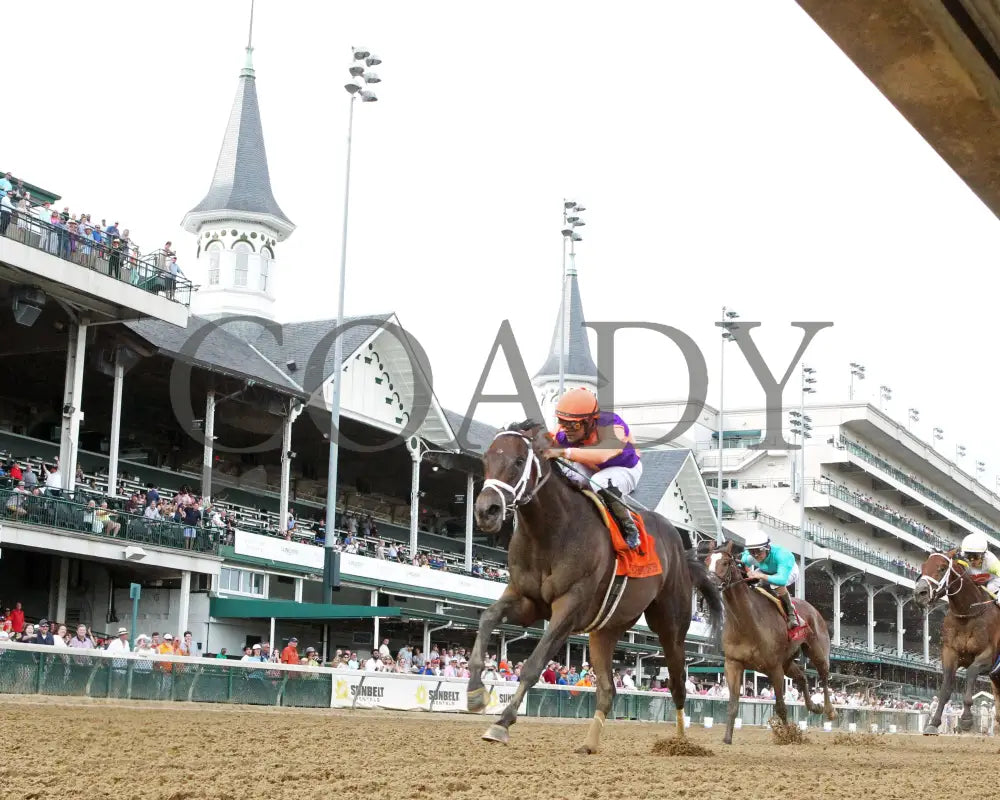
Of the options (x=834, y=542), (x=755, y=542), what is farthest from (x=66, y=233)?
(x=834, y=542)

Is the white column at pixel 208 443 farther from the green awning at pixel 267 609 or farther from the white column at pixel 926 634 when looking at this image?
the white column at pixel 926 634

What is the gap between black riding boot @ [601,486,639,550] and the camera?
8.48 metres

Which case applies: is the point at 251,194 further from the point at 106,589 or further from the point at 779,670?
the point at 779,670

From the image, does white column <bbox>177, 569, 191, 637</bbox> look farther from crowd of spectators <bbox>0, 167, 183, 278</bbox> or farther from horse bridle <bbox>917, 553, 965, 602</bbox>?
horse bridle <bbox>917, 553, 965, 602</bbox>

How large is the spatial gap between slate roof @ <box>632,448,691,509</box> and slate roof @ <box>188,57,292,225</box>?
16.5m

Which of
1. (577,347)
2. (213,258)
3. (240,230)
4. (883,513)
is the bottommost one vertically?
(883,513)

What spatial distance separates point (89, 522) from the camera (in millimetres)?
22109

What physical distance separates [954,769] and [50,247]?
17470 mm

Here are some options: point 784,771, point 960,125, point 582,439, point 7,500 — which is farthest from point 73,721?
point 7,500

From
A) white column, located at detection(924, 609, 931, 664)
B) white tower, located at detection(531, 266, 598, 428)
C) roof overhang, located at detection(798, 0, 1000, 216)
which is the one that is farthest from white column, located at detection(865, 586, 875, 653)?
roof overhang, located at detection(798, 0, 1000, 216)

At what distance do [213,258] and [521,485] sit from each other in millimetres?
36527

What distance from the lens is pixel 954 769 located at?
28.3 feet

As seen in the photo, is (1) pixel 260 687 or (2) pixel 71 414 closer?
(1) pixel 260 687

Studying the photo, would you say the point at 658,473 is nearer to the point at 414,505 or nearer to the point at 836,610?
the point at 836,610
